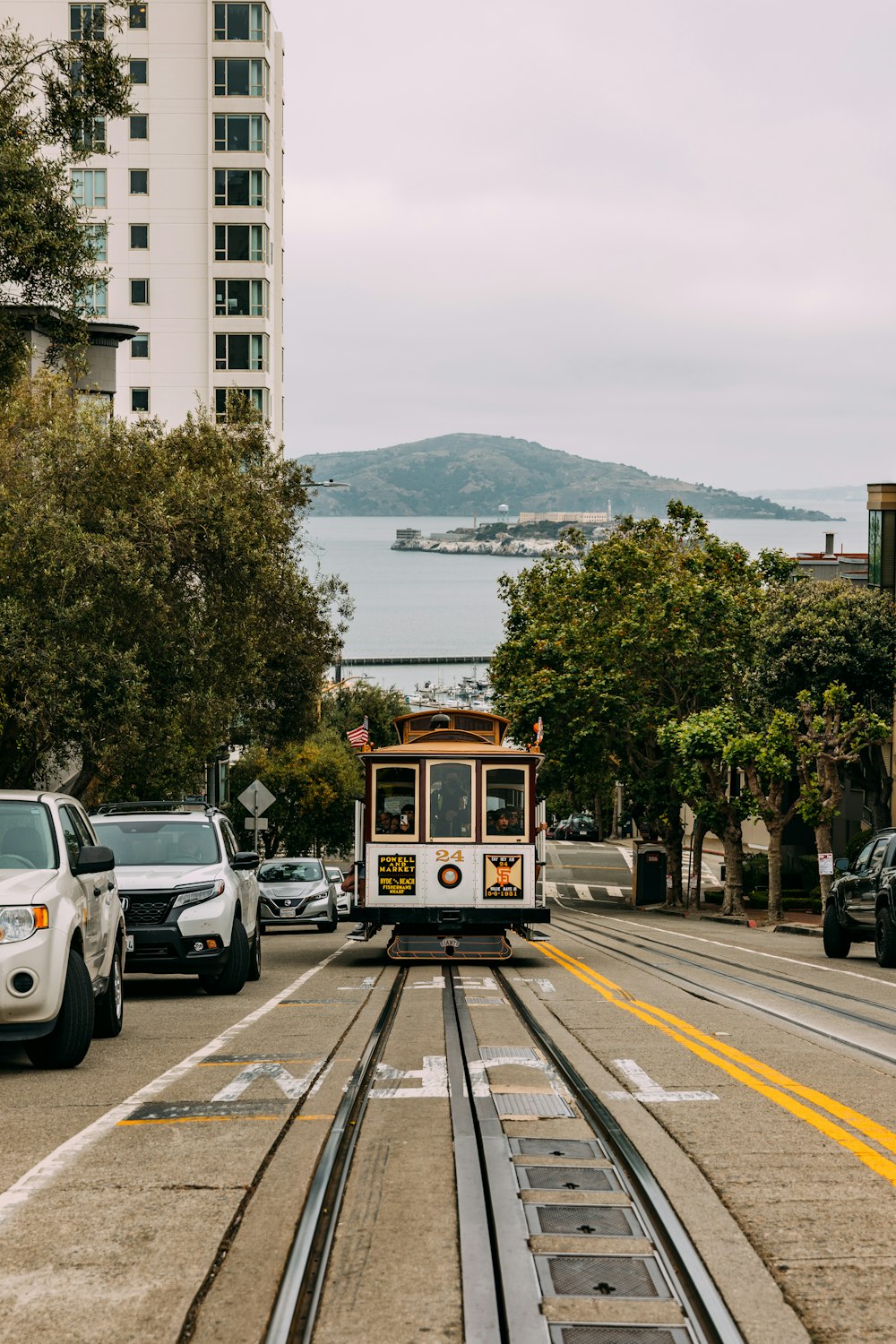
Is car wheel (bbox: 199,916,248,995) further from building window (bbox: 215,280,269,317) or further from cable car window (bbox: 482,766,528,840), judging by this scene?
building window (bbox: 215,280,269,317)

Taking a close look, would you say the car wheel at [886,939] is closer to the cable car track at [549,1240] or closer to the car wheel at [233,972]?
the car wheel at [233,972]

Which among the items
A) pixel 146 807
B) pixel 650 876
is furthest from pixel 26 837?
pixel 650 876

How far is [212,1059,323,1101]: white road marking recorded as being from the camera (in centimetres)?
945

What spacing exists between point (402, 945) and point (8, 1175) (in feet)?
44.3

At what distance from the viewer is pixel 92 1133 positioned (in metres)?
8.26

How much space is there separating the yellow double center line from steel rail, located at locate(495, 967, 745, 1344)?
107 cm

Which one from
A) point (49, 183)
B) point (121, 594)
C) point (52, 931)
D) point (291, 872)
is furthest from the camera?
point (291, 872)

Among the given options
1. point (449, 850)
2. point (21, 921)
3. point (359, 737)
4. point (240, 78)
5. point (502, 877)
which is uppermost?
point (240, 78)

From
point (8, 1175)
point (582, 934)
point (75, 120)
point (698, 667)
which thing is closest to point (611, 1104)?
point (8, 1175)

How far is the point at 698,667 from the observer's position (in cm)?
4716

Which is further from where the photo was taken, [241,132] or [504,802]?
[241,132]

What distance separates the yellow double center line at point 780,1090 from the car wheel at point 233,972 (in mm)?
3777

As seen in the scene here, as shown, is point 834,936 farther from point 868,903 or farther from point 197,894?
point 197,894

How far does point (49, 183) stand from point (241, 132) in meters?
55.5
